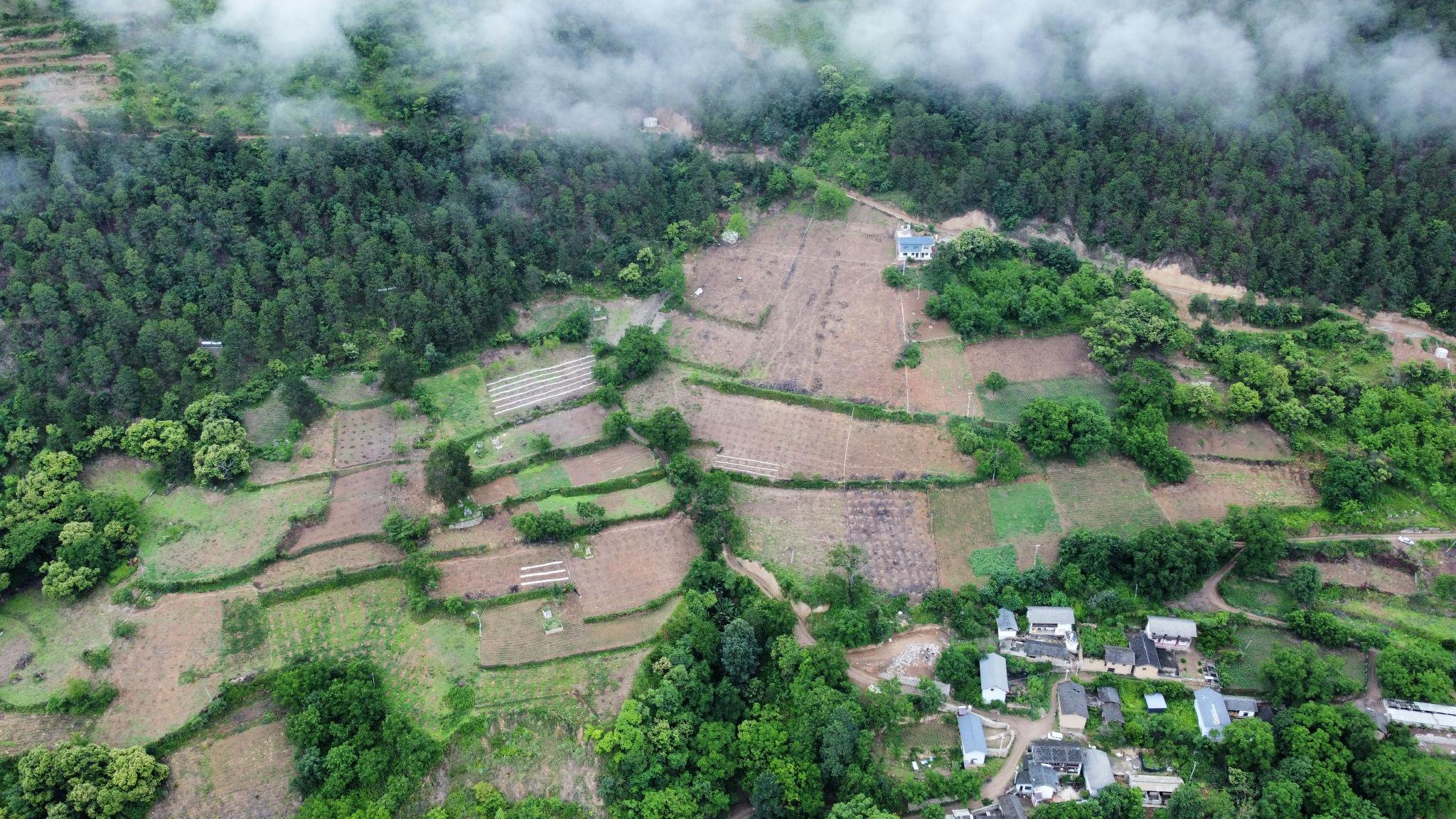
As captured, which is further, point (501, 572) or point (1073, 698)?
point (501, 572)

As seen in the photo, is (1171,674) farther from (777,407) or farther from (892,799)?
(777,407)

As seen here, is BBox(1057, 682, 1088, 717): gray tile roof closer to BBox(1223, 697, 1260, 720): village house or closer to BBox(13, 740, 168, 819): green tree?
BBox(1223, 697, 1260, 720): village house

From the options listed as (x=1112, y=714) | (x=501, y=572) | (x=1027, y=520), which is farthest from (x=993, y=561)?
(x=501, y=572)

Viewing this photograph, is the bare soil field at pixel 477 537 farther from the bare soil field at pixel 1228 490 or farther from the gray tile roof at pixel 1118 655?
the bare soil field at pixel 1228 490

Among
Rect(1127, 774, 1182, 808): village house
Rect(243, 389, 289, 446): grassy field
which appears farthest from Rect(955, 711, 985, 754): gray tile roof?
Rect(243, 389, 289, 446): grassy field

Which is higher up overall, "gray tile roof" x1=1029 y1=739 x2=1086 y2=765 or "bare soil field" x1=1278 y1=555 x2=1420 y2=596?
"bare soil field" x1=1278 y1=555 x2=1420 y2=596

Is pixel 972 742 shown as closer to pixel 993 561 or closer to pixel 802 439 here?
pixel 993 561

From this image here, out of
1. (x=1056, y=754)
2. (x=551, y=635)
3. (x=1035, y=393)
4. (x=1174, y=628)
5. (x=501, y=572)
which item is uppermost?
(x=1035, y=393)
